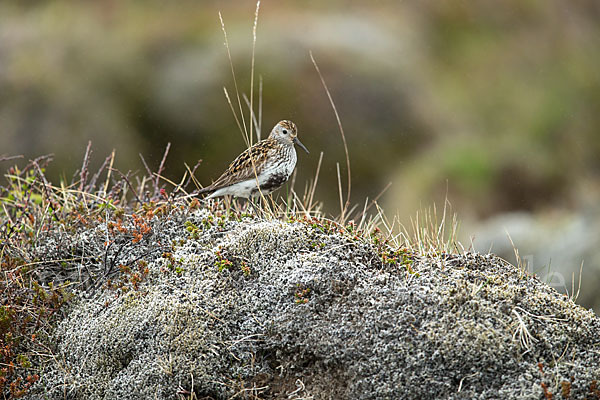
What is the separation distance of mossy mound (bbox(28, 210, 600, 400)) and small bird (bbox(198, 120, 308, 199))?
87 centimetres

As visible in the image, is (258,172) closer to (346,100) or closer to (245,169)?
(245,169)

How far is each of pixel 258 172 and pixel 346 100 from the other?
7394 millimetres

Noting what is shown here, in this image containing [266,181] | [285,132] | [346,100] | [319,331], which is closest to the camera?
[319,331]

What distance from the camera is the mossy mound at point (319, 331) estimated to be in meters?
3.48

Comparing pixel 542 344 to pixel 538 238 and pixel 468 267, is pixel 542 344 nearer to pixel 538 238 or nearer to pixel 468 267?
pixel 468 267

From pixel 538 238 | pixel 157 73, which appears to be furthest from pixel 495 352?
pixel 157 73

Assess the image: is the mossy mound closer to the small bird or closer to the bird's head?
the small bird

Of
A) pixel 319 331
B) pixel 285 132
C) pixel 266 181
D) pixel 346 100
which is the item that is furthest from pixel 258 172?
pixel 346 100

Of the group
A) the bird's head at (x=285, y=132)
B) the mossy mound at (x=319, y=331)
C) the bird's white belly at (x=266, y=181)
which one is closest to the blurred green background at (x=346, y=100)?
Result: the bird's head at (x=285, y=132)

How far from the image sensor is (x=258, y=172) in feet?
16.3

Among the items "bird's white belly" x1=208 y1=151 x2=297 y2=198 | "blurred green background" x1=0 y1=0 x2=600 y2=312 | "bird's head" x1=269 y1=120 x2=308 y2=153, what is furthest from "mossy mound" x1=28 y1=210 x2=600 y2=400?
"blurred green background" x1=0 y1=0 x2=600 y2=312

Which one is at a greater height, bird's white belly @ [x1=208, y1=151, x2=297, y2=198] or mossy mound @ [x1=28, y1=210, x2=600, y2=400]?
bird's white belly @ [x1=208, y1=151, x2=297, y2=198]

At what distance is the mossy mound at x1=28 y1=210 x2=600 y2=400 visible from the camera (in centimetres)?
348

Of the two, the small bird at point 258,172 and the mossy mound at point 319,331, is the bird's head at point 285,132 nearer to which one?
the small bird at point 258,172
